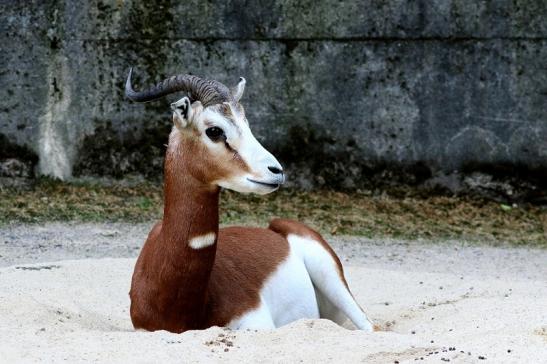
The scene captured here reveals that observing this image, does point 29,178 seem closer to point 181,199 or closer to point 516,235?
point 516,235

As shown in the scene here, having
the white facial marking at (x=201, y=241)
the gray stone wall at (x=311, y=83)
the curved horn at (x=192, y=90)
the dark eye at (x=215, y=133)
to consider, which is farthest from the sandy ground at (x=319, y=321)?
the gray stone wall at (x=311, y=83)

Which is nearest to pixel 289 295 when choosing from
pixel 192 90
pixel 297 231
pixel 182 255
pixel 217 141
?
pixel 297 231

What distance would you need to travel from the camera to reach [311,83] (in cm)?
977

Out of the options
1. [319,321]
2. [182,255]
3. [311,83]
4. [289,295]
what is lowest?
[289,295]

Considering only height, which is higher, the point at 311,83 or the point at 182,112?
the point at 182,112

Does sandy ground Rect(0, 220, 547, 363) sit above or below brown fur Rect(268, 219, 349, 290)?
below

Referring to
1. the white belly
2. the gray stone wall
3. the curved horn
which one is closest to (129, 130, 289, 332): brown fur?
the curved horn

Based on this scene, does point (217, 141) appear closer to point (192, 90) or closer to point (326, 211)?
point (192, 90)

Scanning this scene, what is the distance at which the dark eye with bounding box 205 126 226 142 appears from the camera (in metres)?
4.87

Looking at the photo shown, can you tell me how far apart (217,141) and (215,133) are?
4 centimetres

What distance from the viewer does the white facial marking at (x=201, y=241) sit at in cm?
486

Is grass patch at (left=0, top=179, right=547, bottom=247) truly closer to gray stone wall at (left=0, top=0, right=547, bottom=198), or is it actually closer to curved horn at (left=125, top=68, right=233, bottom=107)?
gray stone wall at (left=0, top=0, right=547, bottom=198)

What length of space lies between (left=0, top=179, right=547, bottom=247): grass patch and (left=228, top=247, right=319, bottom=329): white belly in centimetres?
298

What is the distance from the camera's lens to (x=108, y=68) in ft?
32.2
